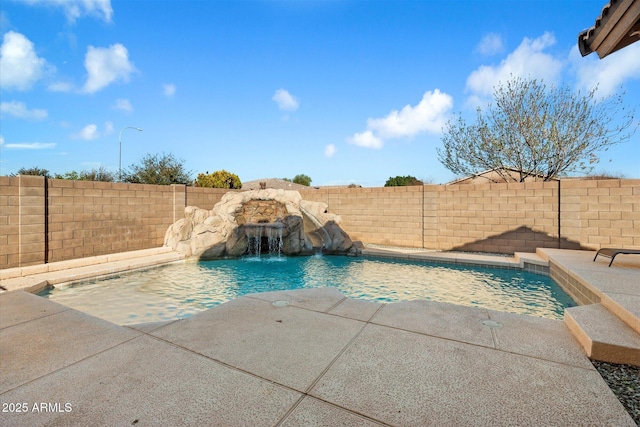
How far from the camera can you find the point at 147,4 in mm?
7516

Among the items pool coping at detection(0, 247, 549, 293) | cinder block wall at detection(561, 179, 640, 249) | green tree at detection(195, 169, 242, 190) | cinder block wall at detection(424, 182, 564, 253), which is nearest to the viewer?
pool coping at detection(0, 247, 549, 293)

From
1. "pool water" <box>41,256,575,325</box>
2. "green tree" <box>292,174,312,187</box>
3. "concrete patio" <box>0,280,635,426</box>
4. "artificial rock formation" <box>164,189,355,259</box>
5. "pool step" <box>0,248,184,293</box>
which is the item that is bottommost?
"pool water" <box>41,256,575,325</box>

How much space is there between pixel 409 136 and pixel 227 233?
1282 centimetres

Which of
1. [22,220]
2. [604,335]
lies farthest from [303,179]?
[604,335]

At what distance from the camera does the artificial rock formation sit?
8383 mm

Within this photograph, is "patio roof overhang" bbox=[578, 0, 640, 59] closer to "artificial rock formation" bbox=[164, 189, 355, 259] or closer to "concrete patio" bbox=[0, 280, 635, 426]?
"concrete patio" bbox=[0, 280, 635, 426]

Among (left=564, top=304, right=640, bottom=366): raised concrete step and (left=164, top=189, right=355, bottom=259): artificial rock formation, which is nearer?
(left=564, top=304, right=640, bottom=366): raised concrete step

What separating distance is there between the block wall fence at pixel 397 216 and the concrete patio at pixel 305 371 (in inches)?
183

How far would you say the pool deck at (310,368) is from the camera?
1.67 meters

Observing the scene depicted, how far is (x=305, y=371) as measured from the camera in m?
2.10

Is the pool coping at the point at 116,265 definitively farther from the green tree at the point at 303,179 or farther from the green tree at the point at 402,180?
the green tree at the point at 303,179

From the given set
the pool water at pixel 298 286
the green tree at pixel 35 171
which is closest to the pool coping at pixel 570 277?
the pool water at pixel 298 286

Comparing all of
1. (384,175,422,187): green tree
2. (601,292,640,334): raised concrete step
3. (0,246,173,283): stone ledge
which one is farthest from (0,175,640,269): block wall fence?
(384,175,422,187): green tree

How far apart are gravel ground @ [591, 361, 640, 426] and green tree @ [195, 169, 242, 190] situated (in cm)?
2036
